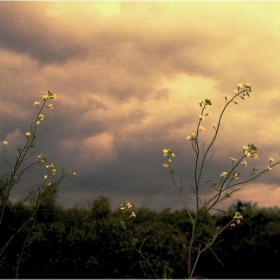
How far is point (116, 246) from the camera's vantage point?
11750 millimetres

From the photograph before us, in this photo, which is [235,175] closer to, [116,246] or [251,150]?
[251,150]

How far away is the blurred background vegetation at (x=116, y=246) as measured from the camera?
1169 centimetres

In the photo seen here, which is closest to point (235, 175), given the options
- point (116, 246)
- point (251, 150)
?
point (251, 150)

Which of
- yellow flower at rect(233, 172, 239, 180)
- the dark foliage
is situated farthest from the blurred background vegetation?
yellow flower at rect(233, 172, 239, 180)

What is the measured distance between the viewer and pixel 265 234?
484 inches

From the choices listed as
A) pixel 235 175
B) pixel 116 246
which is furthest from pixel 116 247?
pixel 235 175

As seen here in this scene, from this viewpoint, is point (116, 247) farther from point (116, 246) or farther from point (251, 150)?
point (251, 150)

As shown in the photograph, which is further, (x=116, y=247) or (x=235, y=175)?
(x=116, y=247)

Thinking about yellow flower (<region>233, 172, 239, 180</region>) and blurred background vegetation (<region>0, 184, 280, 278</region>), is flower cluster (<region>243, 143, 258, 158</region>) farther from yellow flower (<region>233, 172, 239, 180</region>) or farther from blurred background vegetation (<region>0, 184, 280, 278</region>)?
blurred background vegetation (<region>0, 184, 280, 278</region>)

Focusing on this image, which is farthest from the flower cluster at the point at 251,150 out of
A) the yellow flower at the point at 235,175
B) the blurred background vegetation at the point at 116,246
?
the blurred background vegetation at the point at 116,246

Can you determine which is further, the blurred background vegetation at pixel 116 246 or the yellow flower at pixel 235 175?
the blurred background vegetation at pixel 116 246

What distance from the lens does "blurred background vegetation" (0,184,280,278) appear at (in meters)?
11.7

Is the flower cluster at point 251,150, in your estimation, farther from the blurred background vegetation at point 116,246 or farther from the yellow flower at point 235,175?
the blurred background vegetation at point 116,246

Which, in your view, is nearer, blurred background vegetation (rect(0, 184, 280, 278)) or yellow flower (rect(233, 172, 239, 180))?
yellow flower (rect(233, 172, 239, 180))
